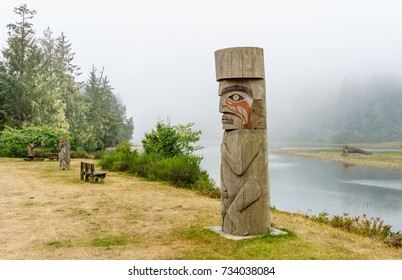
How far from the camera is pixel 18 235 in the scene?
6.95 metres

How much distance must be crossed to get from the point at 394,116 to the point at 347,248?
215 feet

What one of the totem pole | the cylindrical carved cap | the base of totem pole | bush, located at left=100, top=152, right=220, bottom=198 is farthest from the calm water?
the totem pole

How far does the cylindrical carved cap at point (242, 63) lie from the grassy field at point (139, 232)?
2.67m

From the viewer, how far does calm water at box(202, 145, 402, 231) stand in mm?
13660

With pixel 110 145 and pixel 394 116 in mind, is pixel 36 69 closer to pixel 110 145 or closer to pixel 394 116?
pixel 110 145

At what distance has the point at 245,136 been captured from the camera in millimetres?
6242

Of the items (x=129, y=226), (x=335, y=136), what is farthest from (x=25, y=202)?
(x=335, y=136)

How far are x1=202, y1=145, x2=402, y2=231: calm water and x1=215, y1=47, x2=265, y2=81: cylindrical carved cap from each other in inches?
210

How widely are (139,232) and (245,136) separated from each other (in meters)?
2.75

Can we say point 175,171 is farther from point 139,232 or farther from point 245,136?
point 245,136

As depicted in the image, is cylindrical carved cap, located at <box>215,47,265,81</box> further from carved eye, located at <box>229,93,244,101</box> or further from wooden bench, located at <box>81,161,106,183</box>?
wooden bench, located at <box>81,161,106,183</box>

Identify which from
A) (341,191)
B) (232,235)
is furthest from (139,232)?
(341,191)

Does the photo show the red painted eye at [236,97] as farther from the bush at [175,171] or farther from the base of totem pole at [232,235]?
the bush at [175,171]

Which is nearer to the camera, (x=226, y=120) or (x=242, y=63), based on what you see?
(x=242, y=63)
